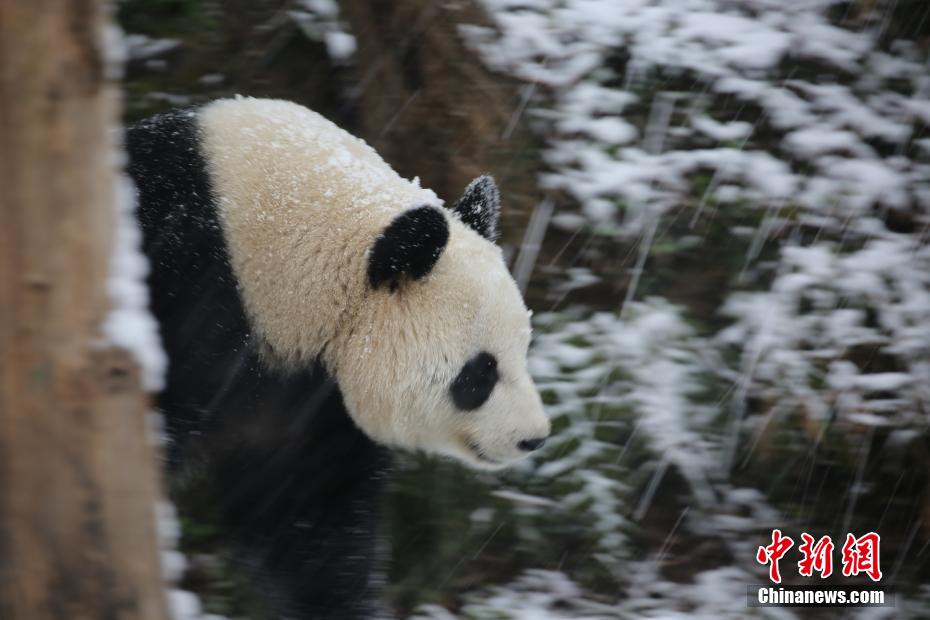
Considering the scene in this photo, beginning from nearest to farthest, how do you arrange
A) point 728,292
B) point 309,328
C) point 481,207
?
point 309,328, point 481,207, point 728,292

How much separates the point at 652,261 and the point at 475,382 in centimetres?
169

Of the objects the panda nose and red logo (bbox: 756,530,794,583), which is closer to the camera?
the panda nose

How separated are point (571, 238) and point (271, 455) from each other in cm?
195

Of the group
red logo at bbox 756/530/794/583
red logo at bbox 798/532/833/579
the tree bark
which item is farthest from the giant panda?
red logo at bbox 798/532/833/579

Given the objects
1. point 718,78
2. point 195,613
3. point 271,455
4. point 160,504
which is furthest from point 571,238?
point 160,504

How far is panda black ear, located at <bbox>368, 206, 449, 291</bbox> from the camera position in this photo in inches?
107

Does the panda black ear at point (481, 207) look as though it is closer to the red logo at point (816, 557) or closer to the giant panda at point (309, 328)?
the giant panda at point (309, 328)

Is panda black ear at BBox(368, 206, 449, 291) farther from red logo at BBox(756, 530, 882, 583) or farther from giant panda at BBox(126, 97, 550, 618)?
red logo at BBox(756, 530, 882, 583)

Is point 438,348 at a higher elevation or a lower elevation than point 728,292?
higher

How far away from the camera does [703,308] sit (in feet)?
14.1

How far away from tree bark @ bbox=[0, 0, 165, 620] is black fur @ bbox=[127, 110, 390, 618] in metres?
1.14

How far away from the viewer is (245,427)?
2.92m

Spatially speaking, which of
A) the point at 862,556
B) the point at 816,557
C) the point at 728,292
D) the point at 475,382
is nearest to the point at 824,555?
the point at 816,557

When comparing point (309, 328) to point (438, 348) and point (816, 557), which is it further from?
point (816, 557)
